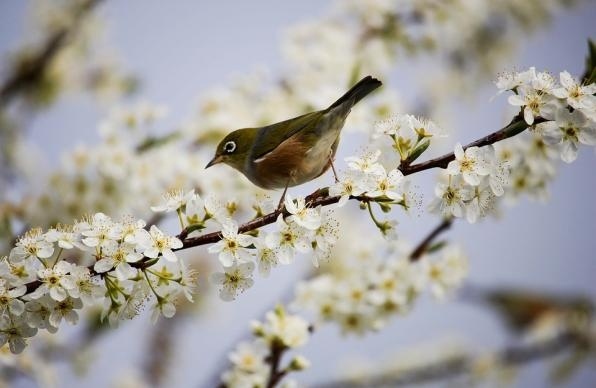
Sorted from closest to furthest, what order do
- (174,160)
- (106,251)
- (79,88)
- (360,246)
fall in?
(106,251)
(360,246)
(174,160)
(79,88)

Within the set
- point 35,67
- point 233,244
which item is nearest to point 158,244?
point 233,244

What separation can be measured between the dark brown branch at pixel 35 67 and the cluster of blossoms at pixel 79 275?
2.88 meters

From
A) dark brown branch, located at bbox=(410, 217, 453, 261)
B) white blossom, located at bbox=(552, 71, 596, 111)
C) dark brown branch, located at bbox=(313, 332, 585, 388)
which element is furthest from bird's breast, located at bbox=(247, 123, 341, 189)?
dark brown branch, located at bbox=(313, 332, 585, 388)

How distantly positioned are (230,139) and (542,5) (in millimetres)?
5203

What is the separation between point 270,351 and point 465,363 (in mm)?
4114

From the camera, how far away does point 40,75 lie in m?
5.06

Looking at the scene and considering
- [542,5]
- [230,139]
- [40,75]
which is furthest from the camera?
[542,5]

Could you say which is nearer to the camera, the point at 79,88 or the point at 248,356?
the point at 248,356

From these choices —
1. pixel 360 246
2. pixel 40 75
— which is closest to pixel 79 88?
pixel 40 75

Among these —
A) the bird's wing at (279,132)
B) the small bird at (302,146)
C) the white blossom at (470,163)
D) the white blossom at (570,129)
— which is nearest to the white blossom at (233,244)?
the small bird at (302,146)

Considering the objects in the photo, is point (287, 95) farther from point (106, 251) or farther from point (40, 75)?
point (106, 251)

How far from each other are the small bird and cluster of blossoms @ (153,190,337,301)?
11.7 inches

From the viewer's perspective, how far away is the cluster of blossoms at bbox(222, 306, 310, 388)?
2646 mm

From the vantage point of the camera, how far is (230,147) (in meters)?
2.75
